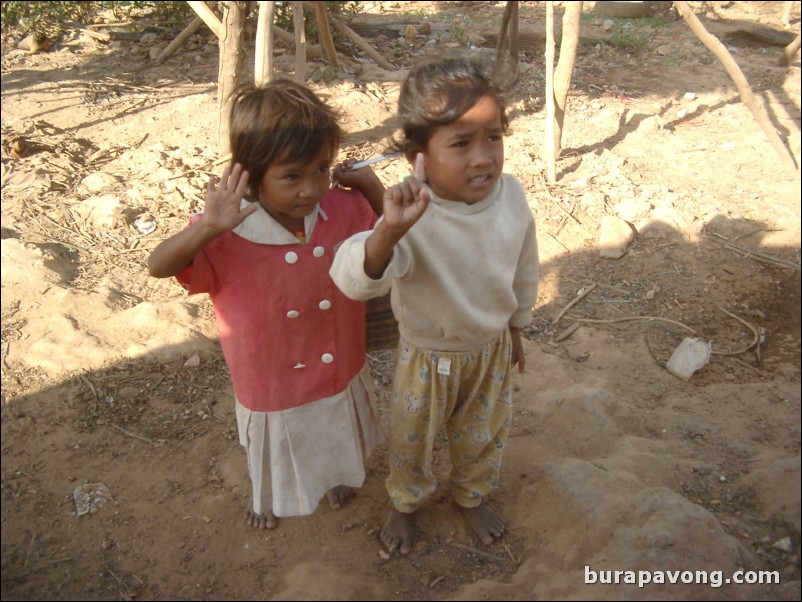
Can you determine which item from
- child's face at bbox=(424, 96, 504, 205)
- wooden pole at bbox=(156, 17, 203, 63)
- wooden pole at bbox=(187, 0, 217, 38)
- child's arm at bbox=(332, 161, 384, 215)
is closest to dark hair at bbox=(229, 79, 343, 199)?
child's arm at bbox=(332, 161, 384, 215)

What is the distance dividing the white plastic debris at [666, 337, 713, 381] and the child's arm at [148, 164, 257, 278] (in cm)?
245

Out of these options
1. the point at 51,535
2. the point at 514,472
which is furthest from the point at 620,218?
the point at 51,535

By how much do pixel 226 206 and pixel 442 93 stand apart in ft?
1.98

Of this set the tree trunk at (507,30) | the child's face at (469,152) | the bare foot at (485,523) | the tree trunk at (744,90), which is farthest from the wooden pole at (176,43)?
the bare foot at (485,523)

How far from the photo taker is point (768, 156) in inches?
201

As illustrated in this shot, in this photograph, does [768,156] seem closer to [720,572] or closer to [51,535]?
[720,572]

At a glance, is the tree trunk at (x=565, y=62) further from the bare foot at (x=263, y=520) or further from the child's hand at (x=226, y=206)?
the child's hand at (x=226, y=206)

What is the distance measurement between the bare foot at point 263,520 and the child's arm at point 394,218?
49.1 inches

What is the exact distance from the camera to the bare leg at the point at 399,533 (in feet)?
7.30

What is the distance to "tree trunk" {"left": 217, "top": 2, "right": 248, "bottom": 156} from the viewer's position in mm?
4148

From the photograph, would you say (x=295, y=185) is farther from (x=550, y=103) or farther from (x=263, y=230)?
(x=550, y=103)

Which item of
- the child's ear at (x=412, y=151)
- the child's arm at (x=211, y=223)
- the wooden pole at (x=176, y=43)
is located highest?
the child's ear at (x=412, y=151)

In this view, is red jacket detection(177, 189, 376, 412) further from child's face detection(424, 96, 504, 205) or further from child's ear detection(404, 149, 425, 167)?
child's face detection(424, 96, 504, 205)

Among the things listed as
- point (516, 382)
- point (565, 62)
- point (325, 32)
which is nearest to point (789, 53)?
point (565, 62)
